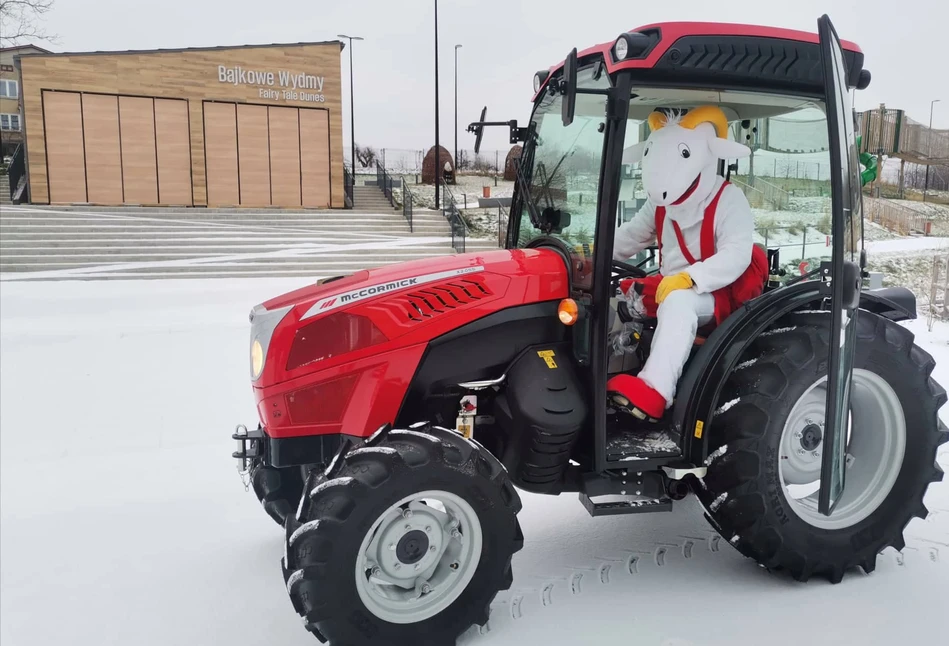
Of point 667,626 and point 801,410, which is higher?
point 801,410

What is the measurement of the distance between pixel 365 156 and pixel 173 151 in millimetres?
14201

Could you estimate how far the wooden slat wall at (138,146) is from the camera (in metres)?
21.2

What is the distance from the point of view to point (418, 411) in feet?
9.75

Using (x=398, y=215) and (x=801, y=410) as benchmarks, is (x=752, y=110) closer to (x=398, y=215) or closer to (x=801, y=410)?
(x=801, y=410)

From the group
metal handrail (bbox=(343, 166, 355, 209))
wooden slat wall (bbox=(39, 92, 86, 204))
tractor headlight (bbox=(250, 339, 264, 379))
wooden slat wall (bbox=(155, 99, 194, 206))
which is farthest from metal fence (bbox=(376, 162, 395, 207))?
tractor headlight (bbox=(250, 339, 264, 379))

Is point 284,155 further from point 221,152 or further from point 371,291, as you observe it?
point 371,291

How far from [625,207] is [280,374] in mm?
1716

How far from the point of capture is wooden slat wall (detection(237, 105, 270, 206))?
73.3 feet

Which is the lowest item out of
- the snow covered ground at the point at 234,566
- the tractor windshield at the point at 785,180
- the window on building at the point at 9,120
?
the snow covered ground at the point at 234,566

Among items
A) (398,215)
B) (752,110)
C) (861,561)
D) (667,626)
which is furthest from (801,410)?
(398,215)

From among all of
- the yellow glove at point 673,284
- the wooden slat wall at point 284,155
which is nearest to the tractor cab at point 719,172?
the yellow glove at point 673,284

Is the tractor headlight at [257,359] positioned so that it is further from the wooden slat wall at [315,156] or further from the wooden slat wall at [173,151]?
the wooden slat wall at [315,156]

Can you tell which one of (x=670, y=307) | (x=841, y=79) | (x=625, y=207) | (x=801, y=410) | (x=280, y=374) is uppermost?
(x=841, y=79)

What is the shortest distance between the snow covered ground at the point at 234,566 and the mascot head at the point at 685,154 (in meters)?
1.66
